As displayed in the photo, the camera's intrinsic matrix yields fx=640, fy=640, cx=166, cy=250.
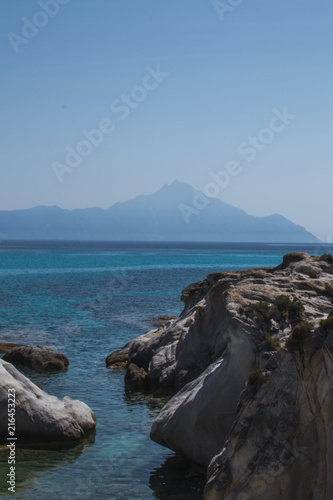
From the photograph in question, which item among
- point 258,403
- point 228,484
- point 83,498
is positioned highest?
point 258,403

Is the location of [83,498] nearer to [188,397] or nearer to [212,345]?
[188,397]

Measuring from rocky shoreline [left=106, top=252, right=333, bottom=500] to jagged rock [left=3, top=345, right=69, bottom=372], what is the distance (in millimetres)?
6041

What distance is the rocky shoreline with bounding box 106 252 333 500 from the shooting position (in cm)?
1455

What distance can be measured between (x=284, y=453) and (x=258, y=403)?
54.7 inches

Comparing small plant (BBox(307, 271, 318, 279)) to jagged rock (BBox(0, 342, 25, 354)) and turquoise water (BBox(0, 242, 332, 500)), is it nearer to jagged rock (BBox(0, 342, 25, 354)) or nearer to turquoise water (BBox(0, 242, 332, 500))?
turquoise water (BBox(0, 242, 332, 500))

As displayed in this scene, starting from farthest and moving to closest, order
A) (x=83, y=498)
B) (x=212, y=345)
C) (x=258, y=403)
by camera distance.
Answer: (x=212, y=345) < (x=83, y=498) < (x=258, y=403)

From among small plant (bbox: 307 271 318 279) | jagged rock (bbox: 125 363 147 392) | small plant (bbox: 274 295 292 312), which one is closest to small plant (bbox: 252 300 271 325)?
small plant (bbox: 274 295 292 312)

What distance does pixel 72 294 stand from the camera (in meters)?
81.2

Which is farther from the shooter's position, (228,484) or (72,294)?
(72,294)

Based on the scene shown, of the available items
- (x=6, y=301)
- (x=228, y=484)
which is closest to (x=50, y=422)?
(x=228, y=484)

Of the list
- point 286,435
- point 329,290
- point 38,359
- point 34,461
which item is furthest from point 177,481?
point 38,359

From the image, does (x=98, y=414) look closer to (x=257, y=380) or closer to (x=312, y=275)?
(x=312, y=275)

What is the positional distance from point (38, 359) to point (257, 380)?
21984mm

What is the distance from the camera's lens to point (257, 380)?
52.2 feet
